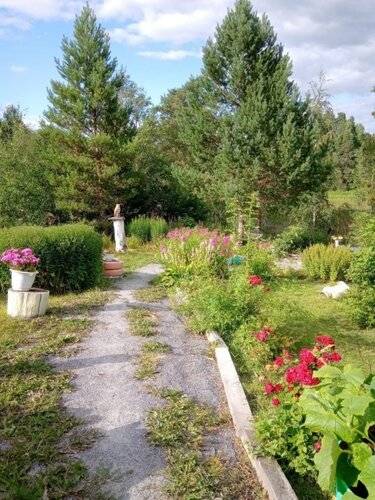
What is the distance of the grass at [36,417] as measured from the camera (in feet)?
9.78

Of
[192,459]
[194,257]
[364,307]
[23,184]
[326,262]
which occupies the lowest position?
[192,459]

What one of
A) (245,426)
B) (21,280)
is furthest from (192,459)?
(21,280)

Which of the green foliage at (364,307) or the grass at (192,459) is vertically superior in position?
the green foliage at (364,307)

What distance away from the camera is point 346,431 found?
1.95 m

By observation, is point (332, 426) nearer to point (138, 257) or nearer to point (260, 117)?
point (138, 257)

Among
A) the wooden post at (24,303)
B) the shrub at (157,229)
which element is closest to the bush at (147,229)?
the shrub at (157,229)

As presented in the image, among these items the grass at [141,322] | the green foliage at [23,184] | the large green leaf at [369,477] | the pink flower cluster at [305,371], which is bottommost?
the grass at [141,322]

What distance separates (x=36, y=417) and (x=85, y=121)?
552 inches

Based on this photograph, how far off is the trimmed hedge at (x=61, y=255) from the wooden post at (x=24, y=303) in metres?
1.41

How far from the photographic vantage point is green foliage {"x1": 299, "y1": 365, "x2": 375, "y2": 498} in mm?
1879

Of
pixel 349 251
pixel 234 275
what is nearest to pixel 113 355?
pixel 234 275

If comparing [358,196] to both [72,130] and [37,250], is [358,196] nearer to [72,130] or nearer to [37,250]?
[72,130]

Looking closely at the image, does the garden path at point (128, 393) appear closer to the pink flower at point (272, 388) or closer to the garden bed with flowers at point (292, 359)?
the garden bed with flowers at point (292, 359)

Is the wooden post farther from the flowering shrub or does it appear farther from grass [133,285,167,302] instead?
the flowering shrub
